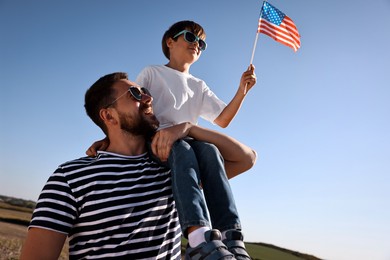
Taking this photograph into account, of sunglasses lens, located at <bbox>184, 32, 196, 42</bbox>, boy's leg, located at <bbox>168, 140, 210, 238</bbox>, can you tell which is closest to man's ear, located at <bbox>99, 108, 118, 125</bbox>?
boy's leg, located at <bbox>168, 140, 210, 238</bbox>

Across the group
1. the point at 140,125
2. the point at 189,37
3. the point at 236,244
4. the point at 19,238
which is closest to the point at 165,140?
the point at 140,125

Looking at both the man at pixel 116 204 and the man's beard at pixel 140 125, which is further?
the man's beard at pixel 140 125

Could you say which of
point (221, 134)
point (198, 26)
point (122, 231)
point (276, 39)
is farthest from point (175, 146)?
point (276, 39)

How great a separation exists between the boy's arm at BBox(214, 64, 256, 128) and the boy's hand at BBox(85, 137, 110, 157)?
140 centimetres

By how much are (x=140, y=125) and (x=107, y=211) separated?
0.82 metres

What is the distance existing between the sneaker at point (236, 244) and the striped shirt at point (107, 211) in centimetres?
63

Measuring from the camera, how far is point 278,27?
20.7 ft

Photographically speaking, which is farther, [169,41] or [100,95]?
[169,41]

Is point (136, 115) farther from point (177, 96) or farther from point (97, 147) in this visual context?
point (177, 96)

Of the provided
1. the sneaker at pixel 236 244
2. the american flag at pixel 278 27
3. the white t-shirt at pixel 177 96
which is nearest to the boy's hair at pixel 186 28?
the white t-shirt at pixel 177 96

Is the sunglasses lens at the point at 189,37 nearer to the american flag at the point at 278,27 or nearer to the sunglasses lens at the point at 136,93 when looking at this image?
the sunglasses lens at the point at 136,93

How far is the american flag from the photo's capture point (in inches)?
247

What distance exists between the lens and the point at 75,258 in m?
2.61

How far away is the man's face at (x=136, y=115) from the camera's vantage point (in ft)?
10.1
